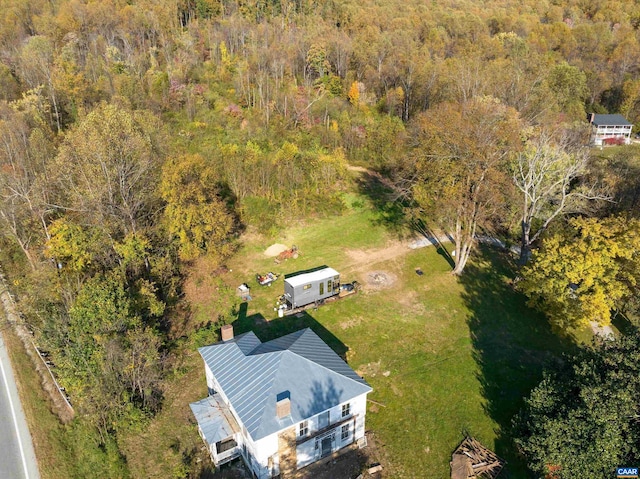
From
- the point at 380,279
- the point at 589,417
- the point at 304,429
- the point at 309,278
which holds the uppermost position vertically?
the point at 589,417

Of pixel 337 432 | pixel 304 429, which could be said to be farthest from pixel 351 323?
pixel 304 429

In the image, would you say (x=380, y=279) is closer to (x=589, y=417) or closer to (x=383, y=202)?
(x=383, y=202)

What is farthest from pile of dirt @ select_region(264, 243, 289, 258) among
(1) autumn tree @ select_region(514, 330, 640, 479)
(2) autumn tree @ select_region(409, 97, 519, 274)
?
(1) autumn tree @ select_region(514, 330, 640, 479)

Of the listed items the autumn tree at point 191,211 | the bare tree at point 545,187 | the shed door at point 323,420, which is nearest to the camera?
the shed door at point 323,420

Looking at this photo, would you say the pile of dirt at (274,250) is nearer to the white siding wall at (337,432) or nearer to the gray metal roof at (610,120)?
the white siding wall at (337,432)

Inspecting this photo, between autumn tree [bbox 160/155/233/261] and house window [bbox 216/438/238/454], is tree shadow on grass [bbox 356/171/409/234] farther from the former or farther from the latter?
house window [bbox 216/438/238/454]

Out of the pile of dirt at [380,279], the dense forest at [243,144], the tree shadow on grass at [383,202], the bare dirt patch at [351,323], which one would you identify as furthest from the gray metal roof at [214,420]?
the tree shadow on grass at [383,202]

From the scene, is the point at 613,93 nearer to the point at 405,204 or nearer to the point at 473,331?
the point at 405,204
